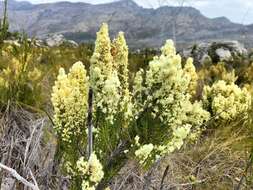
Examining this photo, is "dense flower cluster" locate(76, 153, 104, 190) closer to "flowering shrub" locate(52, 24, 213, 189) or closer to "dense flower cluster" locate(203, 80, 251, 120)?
"flowering shrub" locate(52, 24, 213, 189)

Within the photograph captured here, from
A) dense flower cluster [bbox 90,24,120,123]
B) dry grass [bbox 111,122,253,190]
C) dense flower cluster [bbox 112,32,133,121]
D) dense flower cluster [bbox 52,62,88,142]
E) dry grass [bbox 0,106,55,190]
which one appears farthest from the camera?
dry grass [bbox 111,122,253,190]

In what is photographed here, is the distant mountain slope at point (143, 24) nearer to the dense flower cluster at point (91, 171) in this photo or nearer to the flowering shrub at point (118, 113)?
the flowering shrub at point (118, 113)


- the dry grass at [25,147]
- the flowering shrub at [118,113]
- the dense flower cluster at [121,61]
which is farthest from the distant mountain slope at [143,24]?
the dry grass at [25,147]

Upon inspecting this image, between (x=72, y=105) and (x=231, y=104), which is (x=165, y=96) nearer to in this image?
(x=72, y=105)

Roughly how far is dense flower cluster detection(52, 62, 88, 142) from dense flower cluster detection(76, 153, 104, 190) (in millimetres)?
290

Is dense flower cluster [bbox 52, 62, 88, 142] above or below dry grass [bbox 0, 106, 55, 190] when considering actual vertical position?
above

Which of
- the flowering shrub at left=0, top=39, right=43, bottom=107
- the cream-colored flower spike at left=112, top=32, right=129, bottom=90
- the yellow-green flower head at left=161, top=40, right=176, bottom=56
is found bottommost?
the flowering shrub at left=0, top=39, right=43, bottom=107

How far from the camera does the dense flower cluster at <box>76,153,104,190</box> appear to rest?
2.28 metres

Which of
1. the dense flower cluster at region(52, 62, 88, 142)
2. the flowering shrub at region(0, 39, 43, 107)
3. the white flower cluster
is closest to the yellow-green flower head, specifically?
the white flower cluster

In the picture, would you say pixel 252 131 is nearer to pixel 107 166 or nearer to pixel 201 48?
pixel 107 166

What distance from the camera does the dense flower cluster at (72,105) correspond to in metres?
2.57

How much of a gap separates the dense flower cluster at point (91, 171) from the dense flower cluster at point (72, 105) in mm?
290

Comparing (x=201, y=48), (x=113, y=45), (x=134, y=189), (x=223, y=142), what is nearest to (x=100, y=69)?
(x=113, y=45)

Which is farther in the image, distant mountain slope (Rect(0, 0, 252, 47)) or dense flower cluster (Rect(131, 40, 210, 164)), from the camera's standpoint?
distant mountain slope (Rect(0, 0, 252, 47))
